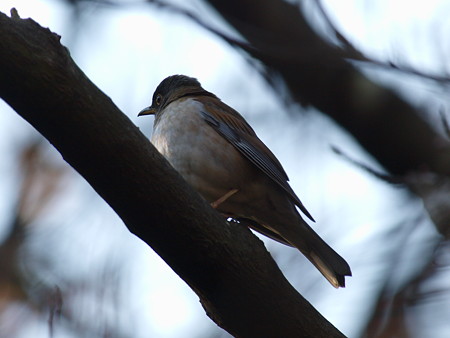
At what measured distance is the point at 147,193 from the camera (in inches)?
152

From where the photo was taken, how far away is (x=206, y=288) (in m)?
4.16

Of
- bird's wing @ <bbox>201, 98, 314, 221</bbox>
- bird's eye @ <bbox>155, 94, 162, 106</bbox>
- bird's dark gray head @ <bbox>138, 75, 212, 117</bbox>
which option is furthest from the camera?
bird's eye @ <bbox>155, 94, 162, 106</bbox>

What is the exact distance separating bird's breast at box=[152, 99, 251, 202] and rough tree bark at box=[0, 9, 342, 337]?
1785 mm

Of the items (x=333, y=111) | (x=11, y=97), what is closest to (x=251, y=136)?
(x=333, y=111)

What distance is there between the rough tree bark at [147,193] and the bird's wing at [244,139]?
4.90 ft

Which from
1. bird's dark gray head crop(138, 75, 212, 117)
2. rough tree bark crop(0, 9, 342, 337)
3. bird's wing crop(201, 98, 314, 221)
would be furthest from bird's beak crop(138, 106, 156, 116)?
Answer: rough tree bark crop(0, 9, 342, 337)

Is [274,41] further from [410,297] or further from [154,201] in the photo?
[410,297]

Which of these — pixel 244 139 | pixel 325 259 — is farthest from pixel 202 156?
pixel 325 259

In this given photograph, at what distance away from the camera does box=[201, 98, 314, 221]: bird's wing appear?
5996 mm

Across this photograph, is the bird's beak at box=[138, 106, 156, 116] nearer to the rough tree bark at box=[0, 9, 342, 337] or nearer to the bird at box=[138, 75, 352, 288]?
the bird at box=[138, 75, 352, 288]

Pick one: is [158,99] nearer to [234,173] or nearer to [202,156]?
[202,156]

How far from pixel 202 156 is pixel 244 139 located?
1.74 feet

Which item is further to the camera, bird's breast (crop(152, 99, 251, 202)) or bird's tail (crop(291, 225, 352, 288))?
bird's breast (crop(152, 99, 251, 202))

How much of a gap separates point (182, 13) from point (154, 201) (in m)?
1.06
